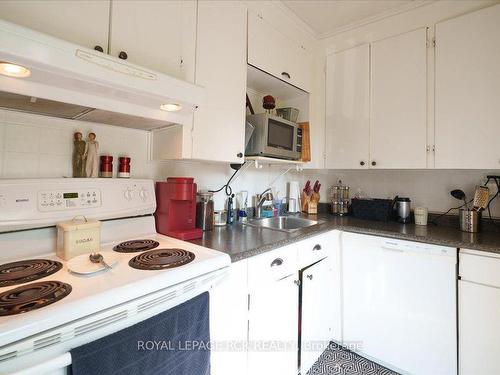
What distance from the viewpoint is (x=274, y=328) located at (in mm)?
1287

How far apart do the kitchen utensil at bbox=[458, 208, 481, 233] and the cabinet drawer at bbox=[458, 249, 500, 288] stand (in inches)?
15.4

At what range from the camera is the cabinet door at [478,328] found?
4.13ft

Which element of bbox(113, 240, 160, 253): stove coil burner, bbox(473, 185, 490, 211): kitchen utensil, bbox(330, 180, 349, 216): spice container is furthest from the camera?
bbox(330, 180, 349, 216): spice container

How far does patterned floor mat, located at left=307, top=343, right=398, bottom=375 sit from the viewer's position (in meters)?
1.59

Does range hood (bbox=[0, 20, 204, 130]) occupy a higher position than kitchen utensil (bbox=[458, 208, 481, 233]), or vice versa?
range hood (bbox=[0, 20, 204, 130])

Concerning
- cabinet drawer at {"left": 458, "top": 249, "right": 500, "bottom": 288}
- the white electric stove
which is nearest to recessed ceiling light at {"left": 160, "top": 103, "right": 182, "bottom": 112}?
the white electric stove

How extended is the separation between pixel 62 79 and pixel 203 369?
3.66ft

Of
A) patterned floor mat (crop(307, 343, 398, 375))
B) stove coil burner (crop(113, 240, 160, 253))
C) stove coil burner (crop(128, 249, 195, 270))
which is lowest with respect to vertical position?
patterned floor mat (crop(307, 343, 398, 375))

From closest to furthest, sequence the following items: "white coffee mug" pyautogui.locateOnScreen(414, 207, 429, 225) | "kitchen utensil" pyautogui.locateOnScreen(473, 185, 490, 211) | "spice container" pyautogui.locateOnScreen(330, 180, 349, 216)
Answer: "kitchen utensil" pyautogui.locateOnScreen(473, 185, 490, 211)
"white coffee mug" pyautogui.locateOnScreen(414, 207, 429, 225)
"spice container" pyautogui.locateOnScreen(330, 180, 349, 216)

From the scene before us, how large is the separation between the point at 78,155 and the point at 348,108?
1.91 metres

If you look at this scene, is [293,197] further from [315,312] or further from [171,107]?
[171,107]

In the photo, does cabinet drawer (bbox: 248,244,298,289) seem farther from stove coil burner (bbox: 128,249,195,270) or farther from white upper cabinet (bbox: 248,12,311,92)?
white upper cabinet (bbox: 248,12,311,92)

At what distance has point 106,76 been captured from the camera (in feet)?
2.69

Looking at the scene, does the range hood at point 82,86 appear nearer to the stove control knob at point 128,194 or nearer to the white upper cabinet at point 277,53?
the stove control knob at point 128,194
